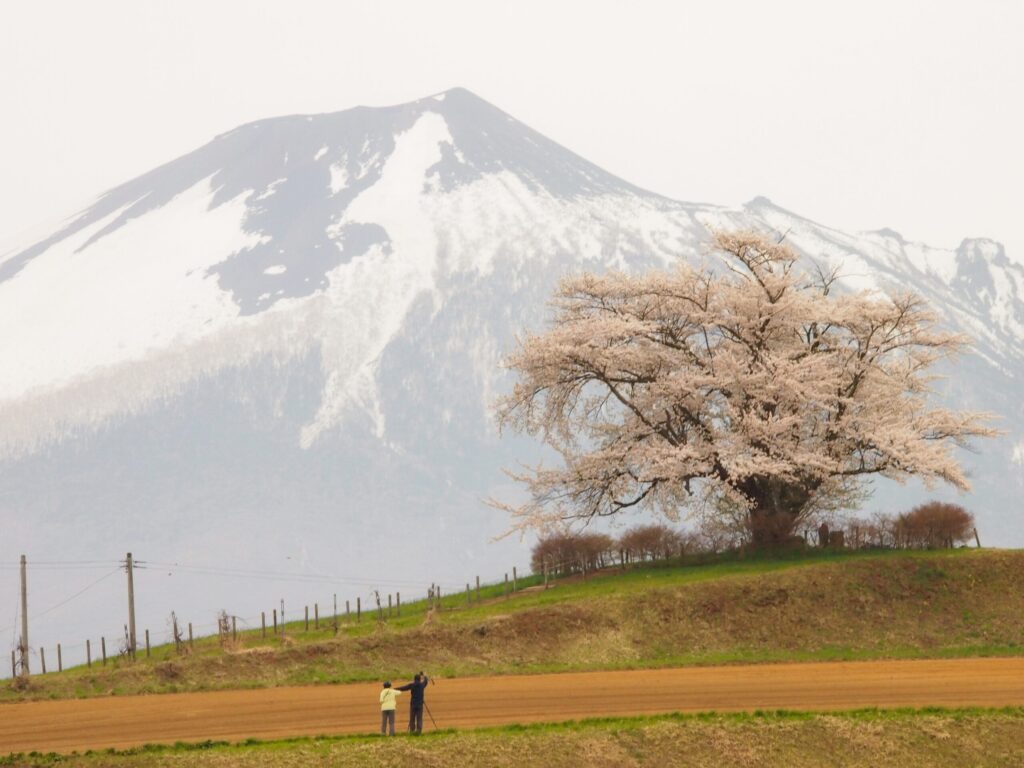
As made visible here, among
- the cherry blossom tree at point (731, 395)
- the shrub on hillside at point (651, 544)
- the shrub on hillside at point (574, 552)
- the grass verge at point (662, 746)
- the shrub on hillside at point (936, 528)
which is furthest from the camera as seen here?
the shrub on hillside at point (574, 552)

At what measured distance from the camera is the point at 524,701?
136 feet

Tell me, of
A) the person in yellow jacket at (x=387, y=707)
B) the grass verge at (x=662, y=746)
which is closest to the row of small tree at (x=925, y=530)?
the grass verge at (x=662, y=746)

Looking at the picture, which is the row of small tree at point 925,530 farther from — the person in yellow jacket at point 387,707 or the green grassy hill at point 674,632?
the person in yellow jacket at point 387,707

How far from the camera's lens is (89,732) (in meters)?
39.4

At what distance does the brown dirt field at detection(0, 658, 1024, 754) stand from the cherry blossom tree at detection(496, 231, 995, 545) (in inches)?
513

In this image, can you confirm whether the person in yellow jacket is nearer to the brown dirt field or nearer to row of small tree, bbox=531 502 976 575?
the brown dirt field

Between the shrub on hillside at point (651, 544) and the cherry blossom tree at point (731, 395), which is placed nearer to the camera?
the cherry blossom tree at point (731, 395)

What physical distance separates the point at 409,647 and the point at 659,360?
662 inches

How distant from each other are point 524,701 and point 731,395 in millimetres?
21052

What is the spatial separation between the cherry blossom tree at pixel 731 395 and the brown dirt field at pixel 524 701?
42.7 feet

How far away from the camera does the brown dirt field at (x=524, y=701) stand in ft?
128

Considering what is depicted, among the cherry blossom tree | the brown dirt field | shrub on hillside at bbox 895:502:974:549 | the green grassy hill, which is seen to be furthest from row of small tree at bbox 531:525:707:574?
the brown dirt field

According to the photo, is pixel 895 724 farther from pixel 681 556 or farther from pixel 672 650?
pixel 681 556

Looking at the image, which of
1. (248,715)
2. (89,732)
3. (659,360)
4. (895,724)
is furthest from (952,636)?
(89,732)
